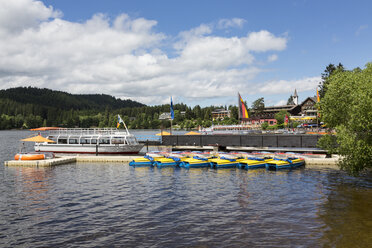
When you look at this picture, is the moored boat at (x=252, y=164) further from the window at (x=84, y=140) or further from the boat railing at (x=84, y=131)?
the window at (x=84, y=140)

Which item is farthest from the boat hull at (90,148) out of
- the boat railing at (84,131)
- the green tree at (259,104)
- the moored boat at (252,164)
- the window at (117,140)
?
the green tree at (259,104)

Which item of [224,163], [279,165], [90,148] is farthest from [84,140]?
[279,165]

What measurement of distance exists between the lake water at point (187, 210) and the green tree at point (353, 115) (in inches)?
130

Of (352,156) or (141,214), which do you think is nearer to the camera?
(141,214)

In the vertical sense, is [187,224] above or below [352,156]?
below

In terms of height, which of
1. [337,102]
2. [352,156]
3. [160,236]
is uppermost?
[337,102]

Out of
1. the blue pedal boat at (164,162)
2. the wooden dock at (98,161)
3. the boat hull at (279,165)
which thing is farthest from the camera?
the blue pedal boat at (164,162)

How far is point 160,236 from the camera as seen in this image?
16781 millimetres

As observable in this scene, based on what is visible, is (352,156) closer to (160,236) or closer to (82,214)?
(160,236)

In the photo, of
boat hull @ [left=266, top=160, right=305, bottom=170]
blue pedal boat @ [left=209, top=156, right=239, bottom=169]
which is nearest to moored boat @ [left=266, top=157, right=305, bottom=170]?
boat hull @ [left=266, top=160, right=305, bottom=170]

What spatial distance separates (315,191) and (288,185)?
3.11 m

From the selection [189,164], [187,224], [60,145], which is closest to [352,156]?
[187,224]

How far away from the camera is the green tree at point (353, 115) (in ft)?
78.5

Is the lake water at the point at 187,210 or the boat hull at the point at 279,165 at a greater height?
the boat hull at the point at 279,165
